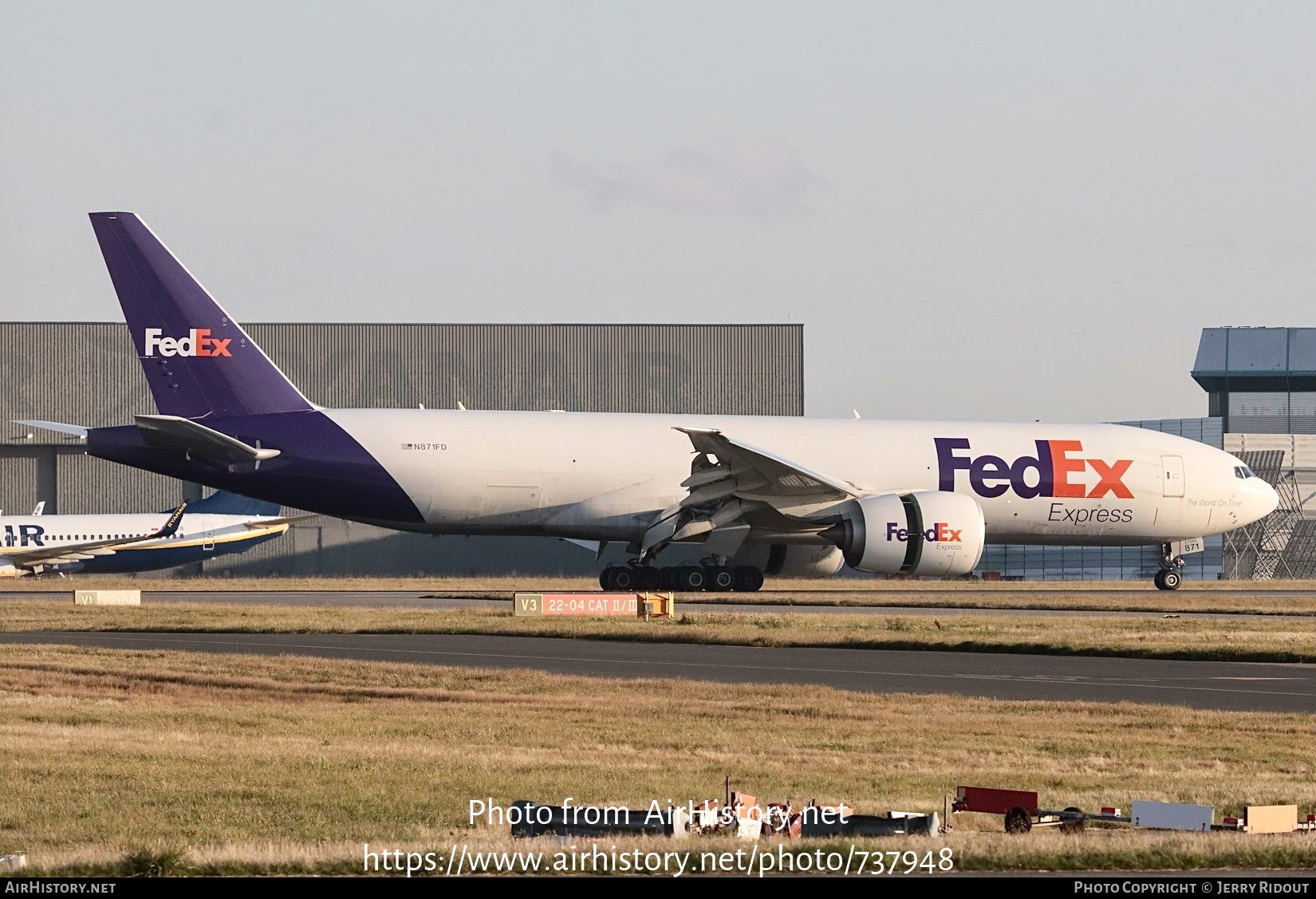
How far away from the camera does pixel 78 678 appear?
1731 cm

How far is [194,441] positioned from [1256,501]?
2530cm

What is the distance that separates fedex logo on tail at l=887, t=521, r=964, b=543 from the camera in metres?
33.0

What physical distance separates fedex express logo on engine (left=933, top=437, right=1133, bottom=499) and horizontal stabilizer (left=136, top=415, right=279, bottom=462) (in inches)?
587

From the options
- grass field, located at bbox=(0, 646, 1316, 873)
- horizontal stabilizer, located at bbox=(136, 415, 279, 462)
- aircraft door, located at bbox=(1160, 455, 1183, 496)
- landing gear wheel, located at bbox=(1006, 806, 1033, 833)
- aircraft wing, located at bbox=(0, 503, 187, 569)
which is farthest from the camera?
aircraft wing, located at bbox=(0, 503, 187, 569)

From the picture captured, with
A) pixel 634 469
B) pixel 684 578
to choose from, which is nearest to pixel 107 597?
pixel 634 469

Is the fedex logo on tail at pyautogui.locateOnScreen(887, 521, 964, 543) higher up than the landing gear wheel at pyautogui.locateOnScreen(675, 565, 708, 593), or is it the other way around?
the fedex logo on tail at pyautogui.locateOnScreen(887, 521, 964, 543)

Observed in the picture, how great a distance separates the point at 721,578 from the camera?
36125 mm

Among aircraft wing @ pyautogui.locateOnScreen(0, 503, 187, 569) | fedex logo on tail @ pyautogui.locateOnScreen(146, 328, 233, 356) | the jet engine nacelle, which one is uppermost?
fedex logo on tail @ pyautogui.locateOnScreen(146, 328, 233, 356)

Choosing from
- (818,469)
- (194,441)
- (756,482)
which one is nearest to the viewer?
(194,441)

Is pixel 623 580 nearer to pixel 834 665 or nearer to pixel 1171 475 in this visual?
pixel 1171 475

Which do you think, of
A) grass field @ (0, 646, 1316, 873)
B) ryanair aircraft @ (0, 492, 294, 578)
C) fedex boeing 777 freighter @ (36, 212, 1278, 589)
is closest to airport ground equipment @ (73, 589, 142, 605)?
fedex boeing 777 freighter @ (36, 212, 1278, 589)

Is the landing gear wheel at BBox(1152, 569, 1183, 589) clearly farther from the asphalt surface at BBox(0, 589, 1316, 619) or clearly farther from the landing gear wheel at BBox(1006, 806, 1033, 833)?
the landing gear wheel at BBox(1006, 806, 1033, 833)
